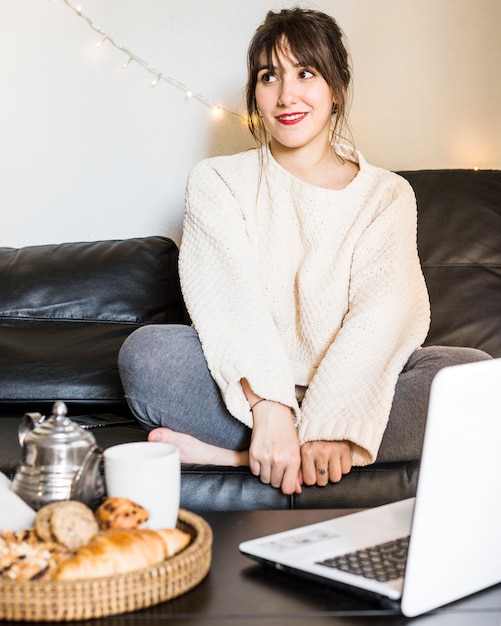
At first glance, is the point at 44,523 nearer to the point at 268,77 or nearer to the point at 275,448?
the point at 275,448

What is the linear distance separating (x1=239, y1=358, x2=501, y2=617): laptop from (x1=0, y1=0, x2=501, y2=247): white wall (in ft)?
5.64

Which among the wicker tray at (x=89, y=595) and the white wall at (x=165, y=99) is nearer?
the wicker tray at (x=89, y=595)

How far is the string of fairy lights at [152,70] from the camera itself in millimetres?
2449

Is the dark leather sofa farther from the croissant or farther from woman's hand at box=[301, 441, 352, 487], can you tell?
the croissant

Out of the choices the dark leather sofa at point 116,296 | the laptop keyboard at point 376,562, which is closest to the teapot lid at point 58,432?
the laptop keyboard at point 376,562

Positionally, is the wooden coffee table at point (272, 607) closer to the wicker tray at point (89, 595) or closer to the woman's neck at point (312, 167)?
the wicker tray at point (89, 595)

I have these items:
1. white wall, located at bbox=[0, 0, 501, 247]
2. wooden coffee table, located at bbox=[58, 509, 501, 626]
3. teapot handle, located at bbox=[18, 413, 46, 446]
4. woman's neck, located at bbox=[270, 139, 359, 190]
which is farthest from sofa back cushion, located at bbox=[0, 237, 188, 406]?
wooden coffee table, located at bbox=[58, 509, 501, 626]

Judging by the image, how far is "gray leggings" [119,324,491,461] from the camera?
5.36 ft

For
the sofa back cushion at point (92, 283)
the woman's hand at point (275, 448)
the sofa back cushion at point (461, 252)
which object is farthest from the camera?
the sofa back cushion at point (92, 283)

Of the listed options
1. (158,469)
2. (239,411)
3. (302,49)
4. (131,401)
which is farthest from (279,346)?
(158,469)

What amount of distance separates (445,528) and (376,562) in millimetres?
98

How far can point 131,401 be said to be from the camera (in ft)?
5.51

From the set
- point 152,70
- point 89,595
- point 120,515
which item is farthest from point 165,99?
point 89,595

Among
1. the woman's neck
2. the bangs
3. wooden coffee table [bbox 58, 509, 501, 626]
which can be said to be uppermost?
the bangs
